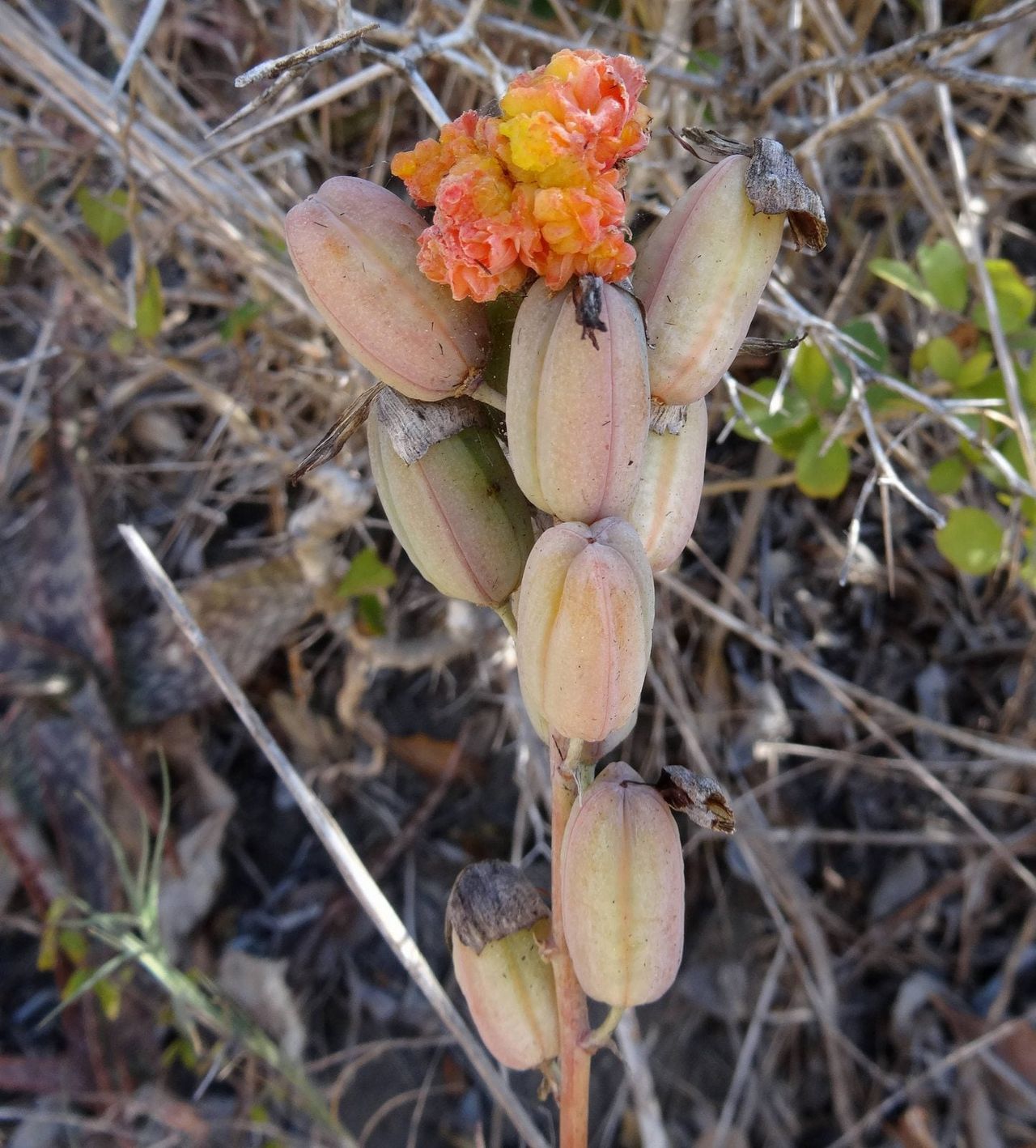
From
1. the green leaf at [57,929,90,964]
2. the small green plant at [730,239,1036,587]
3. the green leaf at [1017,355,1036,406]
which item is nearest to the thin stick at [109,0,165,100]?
the small green plant at [730,239,1036,587]

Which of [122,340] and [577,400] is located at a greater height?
[577,400]

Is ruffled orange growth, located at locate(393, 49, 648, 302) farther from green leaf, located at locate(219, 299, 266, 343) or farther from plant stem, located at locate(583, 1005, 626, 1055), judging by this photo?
green leaf, located at locate(219, 299, 266, 343)

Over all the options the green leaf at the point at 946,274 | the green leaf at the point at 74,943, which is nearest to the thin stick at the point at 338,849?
the green leaf at the point at 74,943

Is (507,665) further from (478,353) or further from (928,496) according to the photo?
(478,353)

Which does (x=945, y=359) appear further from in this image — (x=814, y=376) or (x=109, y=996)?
(x=109, y=996)

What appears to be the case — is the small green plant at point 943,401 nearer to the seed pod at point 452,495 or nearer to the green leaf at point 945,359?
the green leaf at point 945,359

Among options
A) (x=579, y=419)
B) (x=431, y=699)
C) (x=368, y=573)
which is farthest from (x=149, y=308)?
(x=579, y=419)
